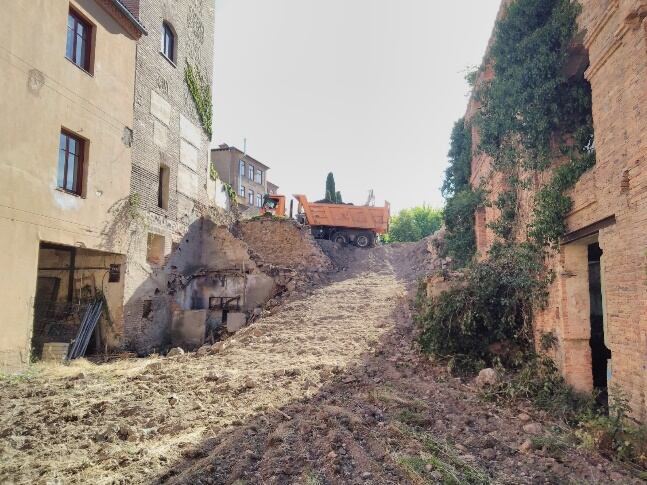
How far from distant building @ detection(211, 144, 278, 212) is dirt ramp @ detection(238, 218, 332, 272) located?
58.2 feet

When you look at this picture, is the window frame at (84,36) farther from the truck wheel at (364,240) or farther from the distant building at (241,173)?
the distant building at (241,173)

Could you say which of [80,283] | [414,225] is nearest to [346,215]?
[80,283]

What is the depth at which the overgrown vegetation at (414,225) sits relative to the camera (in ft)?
131

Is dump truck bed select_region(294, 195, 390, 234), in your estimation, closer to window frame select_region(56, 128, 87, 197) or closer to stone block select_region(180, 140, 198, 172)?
stone block select_region(180, 140, 198, 172)

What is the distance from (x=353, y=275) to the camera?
2022 cm

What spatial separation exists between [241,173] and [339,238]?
2009cm

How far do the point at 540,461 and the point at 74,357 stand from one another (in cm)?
1099

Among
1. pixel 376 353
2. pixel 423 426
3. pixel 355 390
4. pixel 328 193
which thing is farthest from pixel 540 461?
pixel 328 193

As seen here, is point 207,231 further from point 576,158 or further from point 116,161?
point 576,158

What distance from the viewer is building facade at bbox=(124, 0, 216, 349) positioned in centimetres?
1359

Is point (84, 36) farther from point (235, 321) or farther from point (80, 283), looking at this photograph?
point (235, 321)

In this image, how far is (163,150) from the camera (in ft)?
50.0

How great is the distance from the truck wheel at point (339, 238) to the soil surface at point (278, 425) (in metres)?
13.1

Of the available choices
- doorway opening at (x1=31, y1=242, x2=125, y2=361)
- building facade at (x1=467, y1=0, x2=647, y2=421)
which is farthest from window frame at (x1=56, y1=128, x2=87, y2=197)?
building facade at (x1=467, y1=0, x2=647, y2=421)
